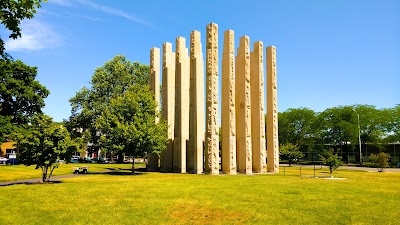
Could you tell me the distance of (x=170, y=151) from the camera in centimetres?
4178

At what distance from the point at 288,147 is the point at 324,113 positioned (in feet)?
87.4

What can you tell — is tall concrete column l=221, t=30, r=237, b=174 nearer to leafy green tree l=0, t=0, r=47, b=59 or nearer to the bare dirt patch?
the bare dirt patch

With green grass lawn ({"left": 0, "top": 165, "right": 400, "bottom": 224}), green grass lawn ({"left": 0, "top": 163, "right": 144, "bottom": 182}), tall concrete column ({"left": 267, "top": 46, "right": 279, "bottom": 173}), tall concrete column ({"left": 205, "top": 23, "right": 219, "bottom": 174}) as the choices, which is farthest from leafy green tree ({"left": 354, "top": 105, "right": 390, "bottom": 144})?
green grass lawn ({"left": 0, "top": 165, "right": 400, "bottom": 224})

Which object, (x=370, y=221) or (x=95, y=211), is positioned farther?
(x=95, y=211)

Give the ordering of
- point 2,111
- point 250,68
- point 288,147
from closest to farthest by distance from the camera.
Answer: point 250,68
point 2,111
point 288,147

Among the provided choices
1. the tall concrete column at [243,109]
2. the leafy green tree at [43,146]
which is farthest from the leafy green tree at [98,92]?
the leafy green tree at [43,146]

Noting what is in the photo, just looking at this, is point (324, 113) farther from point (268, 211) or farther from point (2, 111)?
point (268, 211)

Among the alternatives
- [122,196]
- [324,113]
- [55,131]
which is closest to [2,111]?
[55,131]

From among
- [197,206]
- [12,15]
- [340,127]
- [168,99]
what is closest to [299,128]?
[340,127]

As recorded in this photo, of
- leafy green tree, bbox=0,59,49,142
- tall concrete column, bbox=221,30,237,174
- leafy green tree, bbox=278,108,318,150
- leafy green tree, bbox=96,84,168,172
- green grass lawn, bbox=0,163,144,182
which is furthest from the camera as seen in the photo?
leafy green tree, bbox=278,108,318,150

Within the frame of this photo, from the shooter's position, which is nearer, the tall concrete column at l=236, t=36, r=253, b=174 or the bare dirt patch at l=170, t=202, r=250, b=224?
the bare dirt patch at l=170, t=202, r=250, b=224

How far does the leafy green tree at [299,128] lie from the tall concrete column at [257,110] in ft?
149

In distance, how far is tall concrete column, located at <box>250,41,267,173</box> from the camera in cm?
3947

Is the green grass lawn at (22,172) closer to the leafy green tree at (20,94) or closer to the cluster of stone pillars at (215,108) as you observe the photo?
the leafy green tree at (20,94)
